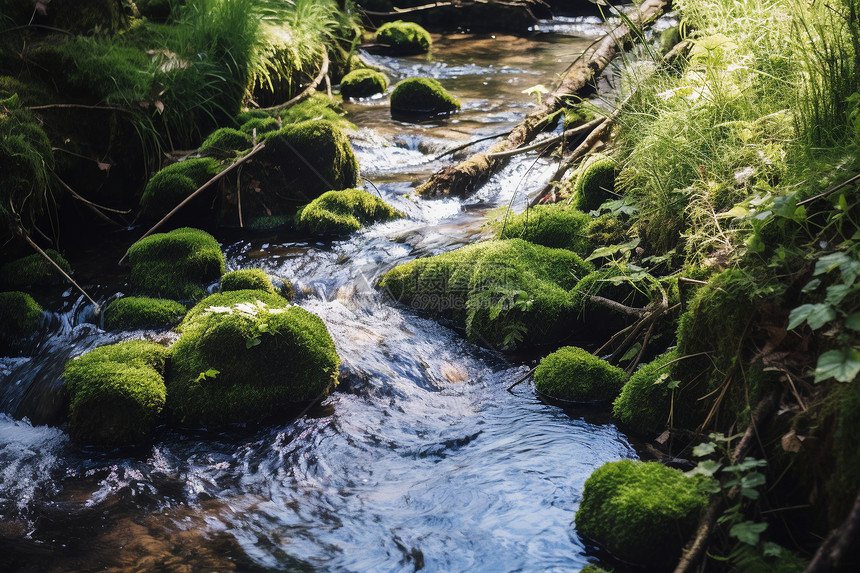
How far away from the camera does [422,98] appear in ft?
34.0

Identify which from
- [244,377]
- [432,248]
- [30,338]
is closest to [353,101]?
[432,248]

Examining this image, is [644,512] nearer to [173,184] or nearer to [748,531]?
[748,531]

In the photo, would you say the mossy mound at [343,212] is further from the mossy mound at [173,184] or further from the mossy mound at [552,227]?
the mossy mound at [552,227]

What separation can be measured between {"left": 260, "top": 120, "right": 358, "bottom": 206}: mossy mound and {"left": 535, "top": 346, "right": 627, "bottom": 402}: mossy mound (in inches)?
153

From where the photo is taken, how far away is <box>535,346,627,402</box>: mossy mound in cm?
393

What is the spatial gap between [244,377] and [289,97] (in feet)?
21.8

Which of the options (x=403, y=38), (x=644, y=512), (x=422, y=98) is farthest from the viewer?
(x=403, y=38)

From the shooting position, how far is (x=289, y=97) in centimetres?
976

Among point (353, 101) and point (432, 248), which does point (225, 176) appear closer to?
point (432, 248)

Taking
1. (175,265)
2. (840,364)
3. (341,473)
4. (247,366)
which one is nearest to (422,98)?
(175,265)

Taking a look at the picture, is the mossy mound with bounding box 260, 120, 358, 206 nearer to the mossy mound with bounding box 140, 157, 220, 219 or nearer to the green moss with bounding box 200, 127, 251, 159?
the green moss with bounding box 200, 127, 251, 159

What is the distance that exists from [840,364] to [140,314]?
14.9 feet

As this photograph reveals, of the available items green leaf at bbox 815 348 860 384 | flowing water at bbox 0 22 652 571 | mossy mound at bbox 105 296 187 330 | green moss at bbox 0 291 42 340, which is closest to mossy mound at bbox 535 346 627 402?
flowing water at bbox 0 22 652 571

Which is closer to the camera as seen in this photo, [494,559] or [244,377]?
[494,559]
